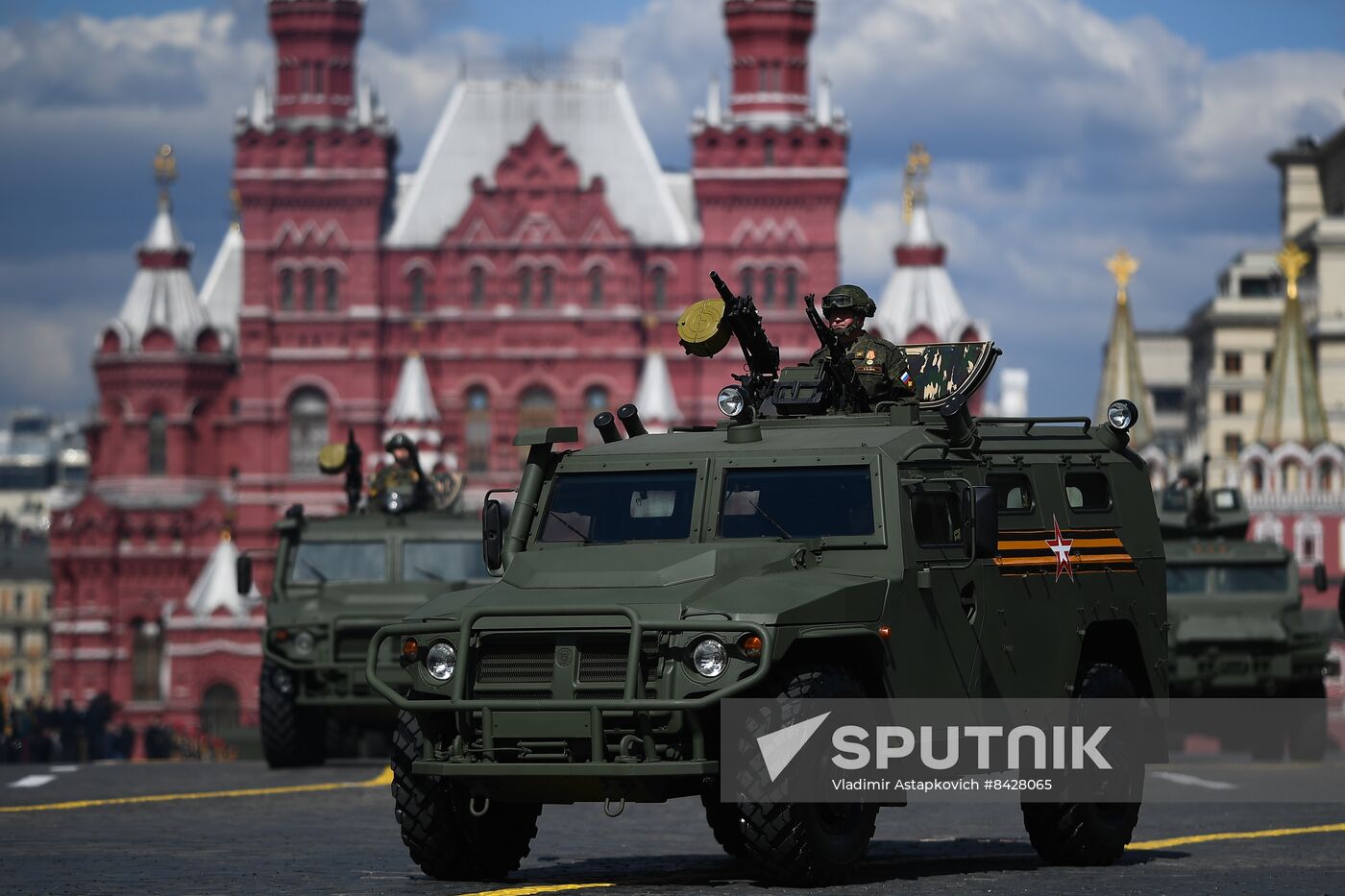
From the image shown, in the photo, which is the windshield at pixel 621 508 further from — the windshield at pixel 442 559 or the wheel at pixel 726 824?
the windshield at pixel 442 559

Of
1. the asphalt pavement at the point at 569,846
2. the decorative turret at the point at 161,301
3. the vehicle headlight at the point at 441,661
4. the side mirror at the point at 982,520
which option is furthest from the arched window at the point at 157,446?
the vehicle headlight at the point at 441,661

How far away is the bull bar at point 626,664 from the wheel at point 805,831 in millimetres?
352

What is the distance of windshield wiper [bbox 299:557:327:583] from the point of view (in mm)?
25312

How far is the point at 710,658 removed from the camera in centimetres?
1133

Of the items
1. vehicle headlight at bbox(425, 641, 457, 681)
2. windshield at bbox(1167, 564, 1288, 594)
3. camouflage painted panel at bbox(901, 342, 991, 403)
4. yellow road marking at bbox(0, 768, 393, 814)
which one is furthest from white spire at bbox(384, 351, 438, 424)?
vehicle headlight at bbox(425, 641, 457, 681)

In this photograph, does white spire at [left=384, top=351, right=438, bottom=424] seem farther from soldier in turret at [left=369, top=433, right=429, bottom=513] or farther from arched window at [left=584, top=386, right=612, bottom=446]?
soldier in turret at [left=369, top=433, right=429, bottom=513]

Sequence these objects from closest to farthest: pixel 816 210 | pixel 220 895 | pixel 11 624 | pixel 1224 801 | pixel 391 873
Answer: pixel 220 895, pixel 391 873, pixel 1224 801, pixel 816 210, pixel 11 624

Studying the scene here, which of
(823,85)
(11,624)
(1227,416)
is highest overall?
(823,85)

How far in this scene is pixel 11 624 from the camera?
495 feet

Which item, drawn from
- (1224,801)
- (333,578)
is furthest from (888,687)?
(333,578)

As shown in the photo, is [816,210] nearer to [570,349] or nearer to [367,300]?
[570,349]

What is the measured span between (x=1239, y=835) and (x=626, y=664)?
5.67 meters

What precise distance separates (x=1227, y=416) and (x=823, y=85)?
148 ft

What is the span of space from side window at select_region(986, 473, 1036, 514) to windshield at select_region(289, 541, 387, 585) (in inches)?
496
